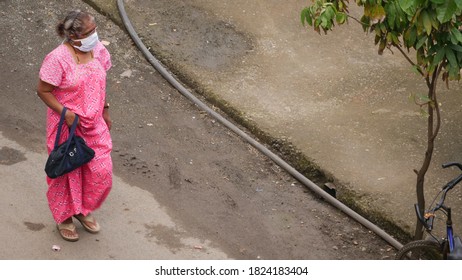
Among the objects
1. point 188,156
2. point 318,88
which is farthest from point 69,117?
point 318,88

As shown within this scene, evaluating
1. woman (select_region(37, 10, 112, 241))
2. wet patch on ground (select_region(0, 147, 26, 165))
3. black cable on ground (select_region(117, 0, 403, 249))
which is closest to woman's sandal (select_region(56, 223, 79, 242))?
woman (select_region(37, 10, 112, 241))

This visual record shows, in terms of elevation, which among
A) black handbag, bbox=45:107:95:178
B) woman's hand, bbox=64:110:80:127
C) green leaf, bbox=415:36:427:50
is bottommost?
black handbag, bbox=45:107:95:178

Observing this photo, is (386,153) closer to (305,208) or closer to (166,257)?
(305,208)

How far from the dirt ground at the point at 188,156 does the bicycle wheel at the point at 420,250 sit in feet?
1.61

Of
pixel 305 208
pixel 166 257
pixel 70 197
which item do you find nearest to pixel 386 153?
pixel 305 208

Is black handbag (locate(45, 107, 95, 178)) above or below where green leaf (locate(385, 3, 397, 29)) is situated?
below

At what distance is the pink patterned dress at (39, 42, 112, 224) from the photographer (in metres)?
6.47

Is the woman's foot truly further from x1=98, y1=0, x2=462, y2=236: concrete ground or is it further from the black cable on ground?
x1=98, y1=0, x2=462, y2=236: concrete ground

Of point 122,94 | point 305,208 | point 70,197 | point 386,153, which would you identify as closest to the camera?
point 70,197

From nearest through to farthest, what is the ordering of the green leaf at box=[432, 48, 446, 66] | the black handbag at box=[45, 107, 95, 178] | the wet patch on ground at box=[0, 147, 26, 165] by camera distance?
the green leaf at box=[432, 48, 446, 66]
the black handbag at box=[45, 107, 95, 178]
the wet patch on ground at box=[0, 147, 26, 165]

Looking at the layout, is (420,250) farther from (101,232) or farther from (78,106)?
(78,106)

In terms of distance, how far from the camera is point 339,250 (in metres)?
7.41
